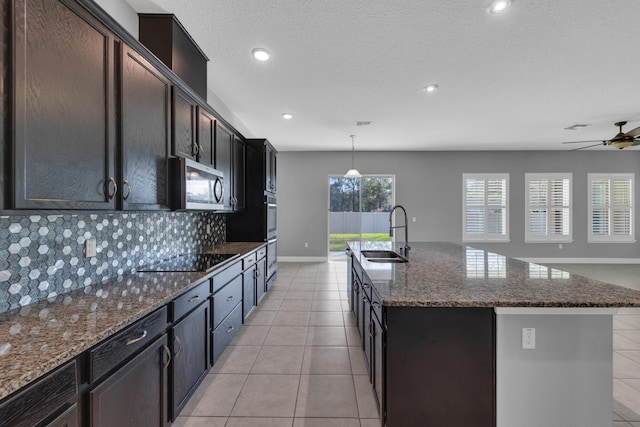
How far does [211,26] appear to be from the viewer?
7.57 feet

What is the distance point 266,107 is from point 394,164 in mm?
4085

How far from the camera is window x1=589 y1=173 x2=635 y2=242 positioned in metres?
7.06

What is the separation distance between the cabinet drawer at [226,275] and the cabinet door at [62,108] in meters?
1.03

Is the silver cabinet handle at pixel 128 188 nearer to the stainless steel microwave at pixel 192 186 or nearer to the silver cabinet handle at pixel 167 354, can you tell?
the stainless steel microwave at pixel 192 186

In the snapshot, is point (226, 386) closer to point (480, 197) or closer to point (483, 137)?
point (483, 137)

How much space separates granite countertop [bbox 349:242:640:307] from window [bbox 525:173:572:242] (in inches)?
241

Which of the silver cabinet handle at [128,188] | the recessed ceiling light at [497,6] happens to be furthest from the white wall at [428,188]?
the silver cabinet handle at [128,188]

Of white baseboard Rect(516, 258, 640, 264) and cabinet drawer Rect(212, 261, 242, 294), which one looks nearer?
cabinet drawer Rect(212, 261, 242, 294)

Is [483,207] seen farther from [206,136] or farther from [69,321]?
[69,321]

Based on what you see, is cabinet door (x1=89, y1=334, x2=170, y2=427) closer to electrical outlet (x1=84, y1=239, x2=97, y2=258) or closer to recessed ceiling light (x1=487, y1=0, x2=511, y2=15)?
electrical outlet (x1=84, y1=239, x2=97, y2=258)

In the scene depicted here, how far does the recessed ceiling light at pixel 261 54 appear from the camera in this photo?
265 centimetres

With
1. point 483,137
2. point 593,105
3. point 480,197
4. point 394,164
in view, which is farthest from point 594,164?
point 394,164

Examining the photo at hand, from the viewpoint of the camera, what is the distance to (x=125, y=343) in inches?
48.5

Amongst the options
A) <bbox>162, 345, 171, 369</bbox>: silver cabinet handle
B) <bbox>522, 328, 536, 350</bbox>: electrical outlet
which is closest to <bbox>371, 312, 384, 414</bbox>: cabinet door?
<bbox>522, 328, 536, 350</bbox>: electrical outlet
